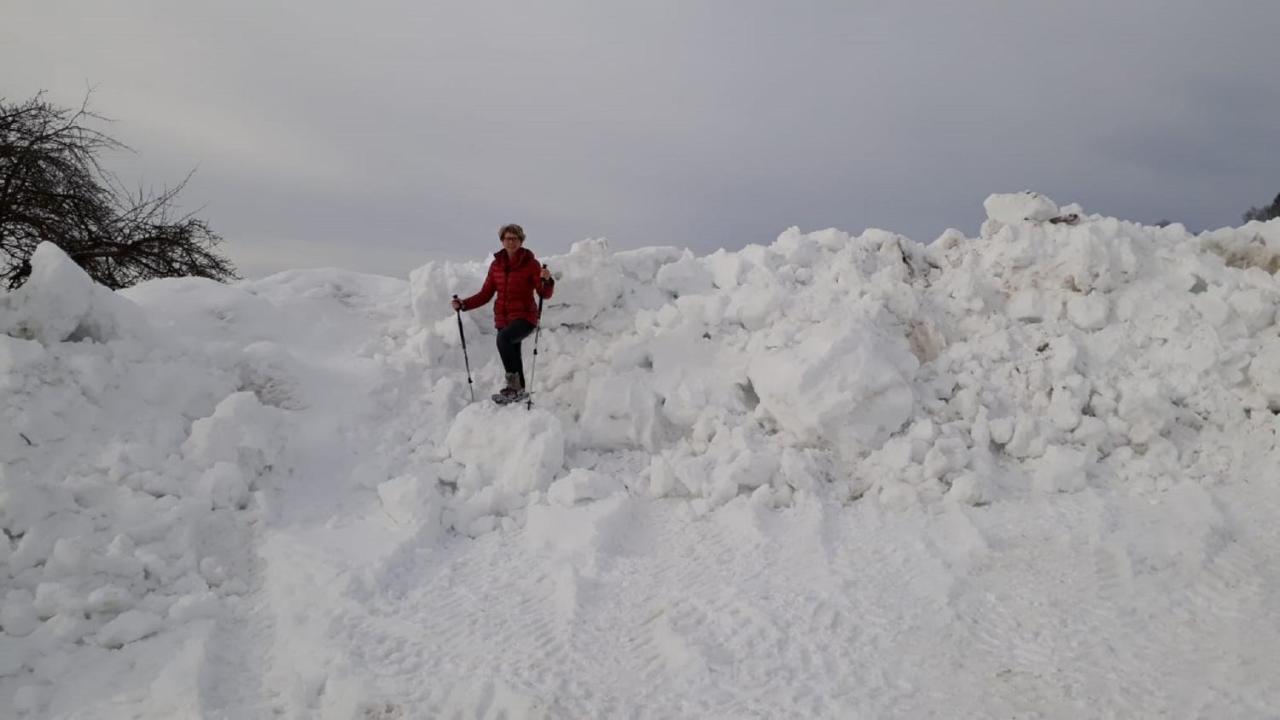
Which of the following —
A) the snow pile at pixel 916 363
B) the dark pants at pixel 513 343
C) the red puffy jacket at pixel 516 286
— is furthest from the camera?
the red puffy jacket at pixel 516 286

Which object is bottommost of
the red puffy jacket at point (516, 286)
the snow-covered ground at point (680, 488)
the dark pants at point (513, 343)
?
the snow-covered ground at point (680, 488)

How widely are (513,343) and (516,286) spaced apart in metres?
0.63

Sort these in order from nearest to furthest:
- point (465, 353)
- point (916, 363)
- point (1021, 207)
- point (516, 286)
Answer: point (916, 363) → point (465, 353) → point (516, 286) → point (1021, 207)

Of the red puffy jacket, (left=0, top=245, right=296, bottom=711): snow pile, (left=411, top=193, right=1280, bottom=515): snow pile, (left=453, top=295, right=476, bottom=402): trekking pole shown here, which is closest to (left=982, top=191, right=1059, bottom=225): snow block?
(left=411, top=193, right=1280, bottom=515): snow pile

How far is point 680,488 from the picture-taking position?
234 inches

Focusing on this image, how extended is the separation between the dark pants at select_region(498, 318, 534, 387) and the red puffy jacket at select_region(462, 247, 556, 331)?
86mm

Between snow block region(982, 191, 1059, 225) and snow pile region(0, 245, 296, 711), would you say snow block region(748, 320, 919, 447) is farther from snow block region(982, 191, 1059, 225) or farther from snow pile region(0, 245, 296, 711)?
snow pile region(0, 245, 296, 711)

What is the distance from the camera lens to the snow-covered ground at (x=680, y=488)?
3.91 metres

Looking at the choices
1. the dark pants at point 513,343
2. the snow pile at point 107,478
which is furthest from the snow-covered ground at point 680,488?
the dark pants at point 513,343

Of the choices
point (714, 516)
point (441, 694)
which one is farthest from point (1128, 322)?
point (441, 694)

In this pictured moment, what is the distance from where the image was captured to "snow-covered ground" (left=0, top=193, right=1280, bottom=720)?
391 cm

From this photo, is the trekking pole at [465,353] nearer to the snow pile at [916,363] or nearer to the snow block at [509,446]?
the snow pile at [916,363]

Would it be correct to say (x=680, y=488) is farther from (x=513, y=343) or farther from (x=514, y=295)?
(x=514, y=295)

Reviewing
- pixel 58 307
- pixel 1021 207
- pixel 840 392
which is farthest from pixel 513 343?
pixel 1021 207
